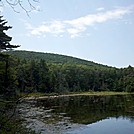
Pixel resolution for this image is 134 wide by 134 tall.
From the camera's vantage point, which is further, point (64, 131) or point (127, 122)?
point (127, 122)

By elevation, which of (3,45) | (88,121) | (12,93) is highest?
(3,45)

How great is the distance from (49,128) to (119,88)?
111 m

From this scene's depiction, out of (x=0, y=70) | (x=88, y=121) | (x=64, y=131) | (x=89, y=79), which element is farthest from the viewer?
(x=89, y=79)

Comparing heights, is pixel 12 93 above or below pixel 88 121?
above

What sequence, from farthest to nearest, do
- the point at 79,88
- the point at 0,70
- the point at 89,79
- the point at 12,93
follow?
the point at 89,79 < the point at 79,88 < the point at 0,70 < the point at 12,93

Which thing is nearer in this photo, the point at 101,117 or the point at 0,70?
the point at 0,70

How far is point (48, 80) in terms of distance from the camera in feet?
347

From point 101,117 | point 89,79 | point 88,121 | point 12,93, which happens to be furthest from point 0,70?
point 89,79

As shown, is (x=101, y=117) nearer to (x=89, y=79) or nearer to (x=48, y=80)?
(x=48, y=80)

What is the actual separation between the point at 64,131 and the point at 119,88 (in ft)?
367

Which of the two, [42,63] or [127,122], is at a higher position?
[42,63]

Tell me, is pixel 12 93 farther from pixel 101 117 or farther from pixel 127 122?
pixel 101 117

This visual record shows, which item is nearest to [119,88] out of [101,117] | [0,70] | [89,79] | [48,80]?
[89,79]

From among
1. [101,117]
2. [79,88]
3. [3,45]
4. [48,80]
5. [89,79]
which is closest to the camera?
[3,45]
